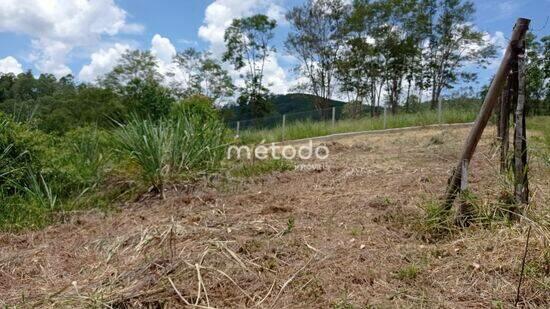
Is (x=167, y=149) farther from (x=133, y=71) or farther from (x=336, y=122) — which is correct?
(x=133, y=71)

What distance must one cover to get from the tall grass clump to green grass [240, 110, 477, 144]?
6148mm

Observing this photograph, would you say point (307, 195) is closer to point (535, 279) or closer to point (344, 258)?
point (344, 258)

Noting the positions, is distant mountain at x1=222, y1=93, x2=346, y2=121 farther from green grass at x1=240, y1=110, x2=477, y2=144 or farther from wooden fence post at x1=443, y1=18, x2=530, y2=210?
wooden fence post at x1=443, y1=18, x2=530, y2=210

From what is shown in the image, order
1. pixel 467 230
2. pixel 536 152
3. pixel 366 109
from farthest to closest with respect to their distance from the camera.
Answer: pixel 366 109
pixel 536 152
pixel 467 230

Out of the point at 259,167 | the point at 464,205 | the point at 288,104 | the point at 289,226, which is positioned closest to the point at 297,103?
the point at 288,104

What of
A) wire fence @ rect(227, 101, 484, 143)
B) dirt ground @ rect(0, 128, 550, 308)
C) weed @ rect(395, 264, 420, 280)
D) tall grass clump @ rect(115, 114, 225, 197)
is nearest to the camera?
dirt ground @ rect(0, 128, 550, 308)

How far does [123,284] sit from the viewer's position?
2.06 meters

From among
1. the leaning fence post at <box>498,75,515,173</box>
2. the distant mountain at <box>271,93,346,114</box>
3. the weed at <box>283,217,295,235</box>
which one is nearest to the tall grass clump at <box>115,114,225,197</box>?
the weed at <box>283,217,295,235</box>

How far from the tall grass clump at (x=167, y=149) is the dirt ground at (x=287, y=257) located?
0.81 m

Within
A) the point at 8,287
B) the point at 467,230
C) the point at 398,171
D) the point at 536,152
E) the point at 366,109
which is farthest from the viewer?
the point at 366,109

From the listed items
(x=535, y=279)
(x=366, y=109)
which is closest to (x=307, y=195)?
(x=535, y=279)

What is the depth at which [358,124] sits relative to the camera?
12617 millimetres

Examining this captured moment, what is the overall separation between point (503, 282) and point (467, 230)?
0.51 metres

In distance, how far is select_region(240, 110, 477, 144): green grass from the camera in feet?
37.8
